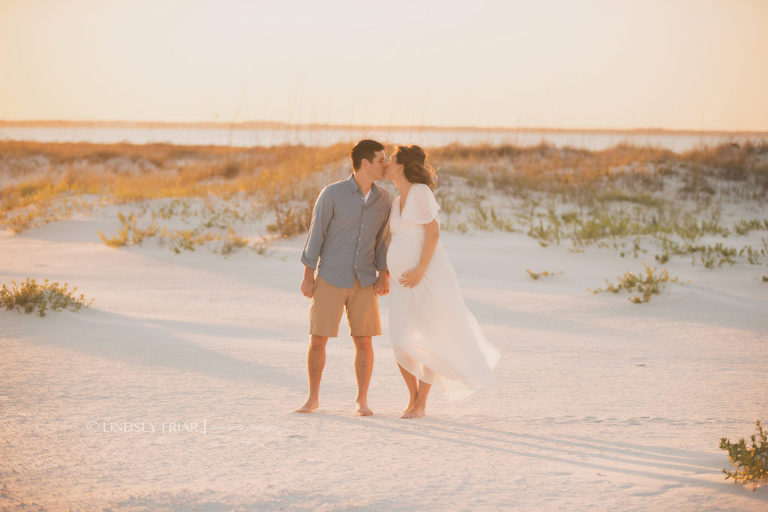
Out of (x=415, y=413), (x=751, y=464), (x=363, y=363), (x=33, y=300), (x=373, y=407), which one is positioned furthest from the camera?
(x=33, y=300)

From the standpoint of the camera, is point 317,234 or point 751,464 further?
point 317,234

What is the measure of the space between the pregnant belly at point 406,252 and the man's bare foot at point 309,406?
3.14 feet

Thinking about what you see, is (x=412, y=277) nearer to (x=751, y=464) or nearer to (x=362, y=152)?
(x=362, y=152)

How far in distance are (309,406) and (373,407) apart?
0.47 m

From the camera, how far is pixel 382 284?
468cm

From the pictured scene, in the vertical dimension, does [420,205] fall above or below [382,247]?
above

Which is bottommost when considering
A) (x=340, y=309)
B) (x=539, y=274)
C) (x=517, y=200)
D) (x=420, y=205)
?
(x=340, y=309)

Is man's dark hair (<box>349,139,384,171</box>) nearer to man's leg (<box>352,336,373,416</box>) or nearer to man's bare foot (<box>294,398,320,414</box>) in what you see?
man's leg (<box>352,336,373,416</box>)

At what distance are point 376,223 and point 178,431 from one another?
168 centimetres

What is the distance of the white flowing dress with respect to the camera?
4.39m

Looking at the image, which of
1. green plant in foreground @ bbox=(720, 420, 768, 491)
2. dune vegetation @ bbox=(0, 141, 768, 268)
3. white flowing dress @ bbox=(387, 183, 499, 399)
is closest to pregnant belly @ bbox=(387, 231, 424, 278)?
white flowing dress @ bbox=(387, 183, 499, 399)

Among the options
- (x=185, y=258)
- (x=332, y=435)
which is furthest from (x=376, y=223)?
(x=185, y=258)

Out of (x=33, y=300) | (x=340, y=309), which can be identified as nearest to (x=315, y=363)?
(x=340, y=309)

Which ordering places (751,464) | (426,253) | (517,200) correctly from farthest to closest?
(517,200) → (426,253) → (751,464)
